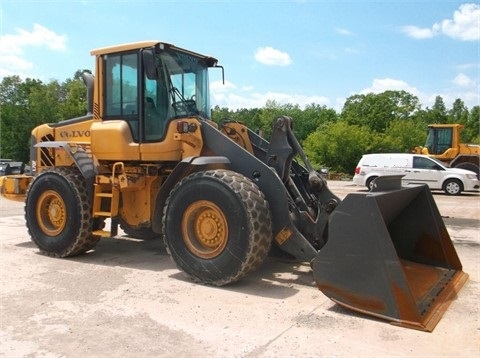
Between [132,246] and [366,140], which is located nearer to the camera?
[132,246]

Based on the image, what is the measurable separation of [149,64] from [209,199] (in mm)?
2009

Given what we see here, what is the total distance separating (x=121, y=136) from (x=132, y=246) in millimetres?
2214

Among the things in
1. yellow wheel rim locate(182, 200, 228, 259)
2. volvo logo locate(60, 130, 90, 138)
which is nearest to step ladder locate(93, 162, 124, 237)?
volvo logo locate(60, 130, 90, 138)

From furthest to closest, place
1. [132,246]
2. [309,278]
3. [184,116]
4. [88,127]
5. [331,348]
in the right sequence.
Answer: [132,246] < [88,127] < [184,116] < [309,278] < [331,348]

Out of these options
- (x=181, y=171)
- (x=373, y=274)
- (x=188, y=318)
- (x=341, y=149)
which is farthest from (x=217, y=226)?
(x=341, y=149)

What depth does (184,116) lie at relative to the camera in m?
6.28

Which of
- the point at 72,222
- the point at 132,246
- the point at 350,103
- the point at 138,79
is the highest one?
the point at 350,103

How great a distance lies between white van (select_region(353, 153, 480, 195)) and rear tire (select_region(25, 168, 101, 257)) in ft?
46.2

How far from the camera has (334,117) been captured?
7644cm

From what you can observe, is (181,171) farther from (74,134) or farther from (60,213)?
(74,134)

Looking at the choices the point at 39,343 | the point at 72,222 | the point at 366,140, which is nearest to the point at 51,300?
the point at 39,343

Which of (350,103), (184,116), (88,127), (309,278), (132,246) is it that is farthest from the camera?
(350,103)

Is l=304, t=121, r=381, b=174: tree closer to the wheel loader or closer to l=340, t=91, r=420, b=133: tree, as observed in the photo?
l=340, t=91, r=420, b=133: tree

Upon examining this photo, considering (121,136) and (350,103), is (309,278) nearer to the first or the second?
(121,136)
